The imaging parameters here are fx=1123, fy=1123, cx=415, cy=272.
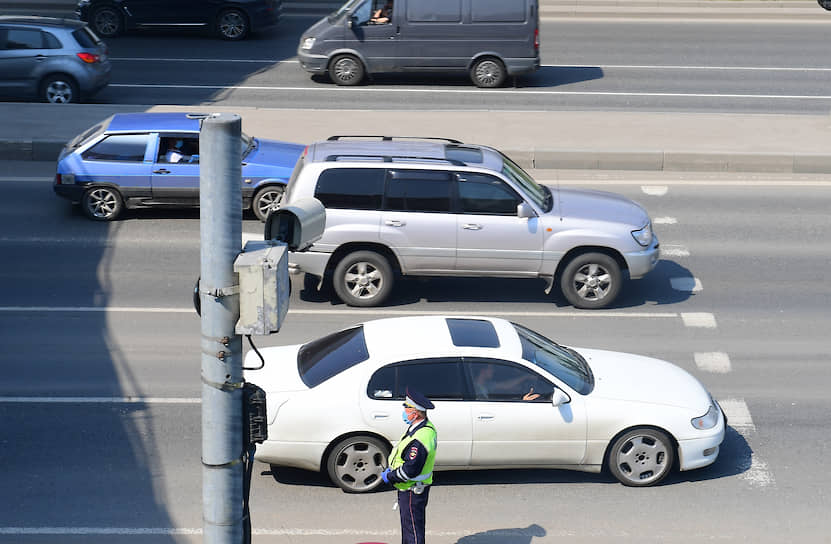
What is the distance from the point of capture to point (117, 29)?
29.2m

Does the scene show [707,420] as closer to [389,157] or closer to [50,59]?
[389,157]

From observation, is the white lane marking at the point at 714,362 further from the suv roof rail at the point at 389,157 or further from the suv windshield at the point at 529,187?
the suv roof rail at the point at 389,157

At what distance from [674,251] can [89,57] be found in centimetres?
1277

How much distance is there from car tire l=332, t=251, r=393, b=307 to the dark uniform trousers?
5.66 m

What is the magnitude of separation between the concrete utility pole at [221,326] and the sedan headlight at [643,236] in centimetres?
902

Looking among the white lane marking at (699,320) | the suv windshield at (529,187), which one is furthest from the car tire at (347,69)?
the white lane marking at (699,320)

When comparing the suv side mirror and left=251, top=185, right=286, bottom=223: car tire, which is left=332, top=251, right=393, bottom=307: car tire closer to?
left=251, top=185, right=286, bottom=223: car tire

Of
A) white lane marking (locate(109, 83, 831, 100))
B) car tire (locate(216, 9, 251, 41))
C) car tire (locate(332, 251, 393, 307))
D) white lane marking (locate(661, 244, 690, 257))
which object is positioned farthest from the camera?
car tire (locate(216, 9, 251, 41))

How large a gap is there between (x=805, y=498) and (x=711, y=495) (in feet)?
2.57

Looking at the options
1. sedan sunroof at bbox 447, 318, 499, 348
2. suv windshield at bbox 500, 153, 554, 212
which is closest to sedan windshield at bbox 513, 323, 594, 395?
sedan sunroof at bbox 447, 318, 499, 348

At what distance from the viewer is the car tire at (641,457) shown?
953 cm

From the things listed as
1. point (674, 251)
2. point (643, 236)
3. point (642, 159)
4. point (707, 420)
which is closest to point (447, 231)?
point (643, 236)

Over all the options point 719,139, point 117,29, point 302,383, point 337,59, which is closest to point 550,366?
point 302,383

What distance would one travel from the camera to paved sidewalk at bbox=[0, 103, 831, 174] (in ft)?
63.0
